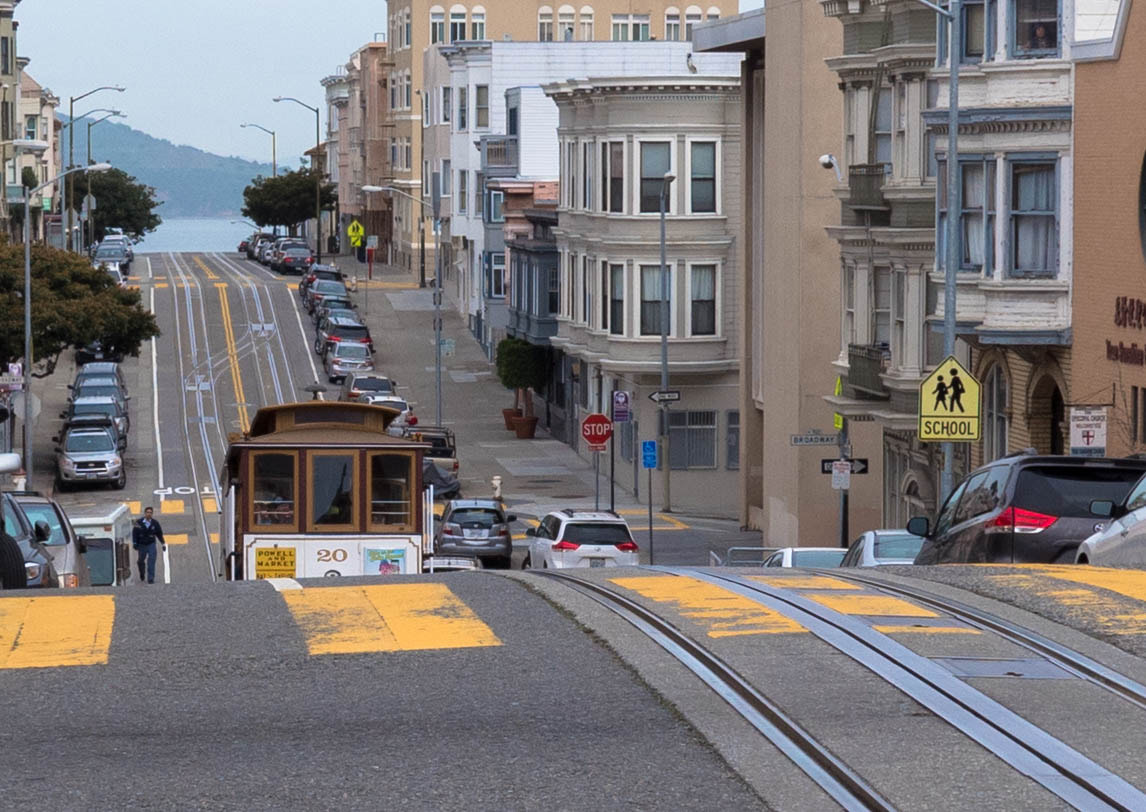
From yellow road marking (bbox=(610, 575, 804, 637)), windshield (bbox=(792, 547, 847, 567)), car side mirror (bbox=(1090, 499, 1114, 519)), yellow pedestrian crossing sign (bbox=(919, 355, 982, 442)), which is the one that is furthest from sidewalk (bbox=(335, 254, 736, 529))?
yellow road marking (bbox=(610, 575, 804, 637))

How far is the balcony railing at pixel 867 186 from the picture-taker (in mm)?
35125

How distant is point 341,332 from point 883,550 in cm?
5277

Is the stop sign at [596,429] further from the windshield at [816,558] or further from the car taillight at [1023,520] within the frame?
the car taillight at [1023,520]

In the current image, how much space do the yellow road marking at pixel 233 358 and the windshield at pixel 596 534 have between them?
22.6 metres

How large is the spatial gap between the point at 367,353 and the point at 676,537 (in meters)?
28.0

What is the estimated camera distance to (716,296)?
5128 centimetres

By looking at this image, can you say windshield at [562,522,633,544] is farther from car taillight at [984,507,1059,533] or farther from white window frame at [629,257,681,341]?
white window frame at [629,257,681,341]

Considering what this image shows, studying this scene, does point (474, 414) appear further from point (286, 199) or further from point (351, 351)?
point (286, 199)

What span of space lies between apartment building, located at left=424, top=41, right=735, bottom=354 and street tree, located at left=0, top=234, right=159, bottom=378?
1533cm

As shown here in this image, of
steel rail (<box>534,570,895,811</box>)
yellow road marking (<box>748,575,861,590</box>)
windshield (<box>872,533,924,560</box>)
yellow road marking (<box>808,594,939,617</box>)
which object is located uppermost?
steel rail (<box>534,570,895,811</box>)

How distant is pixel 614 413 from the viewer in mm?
43969

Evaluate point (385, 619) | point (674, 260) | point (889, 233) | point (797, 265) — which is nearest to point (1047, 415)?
point (889, 233)

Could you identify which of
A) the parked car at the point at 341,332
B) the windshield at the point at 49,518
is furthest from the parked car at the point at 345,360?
the windshield at the point at 49,518

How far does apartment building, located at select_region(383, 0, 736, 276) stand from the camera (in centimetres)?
10412
